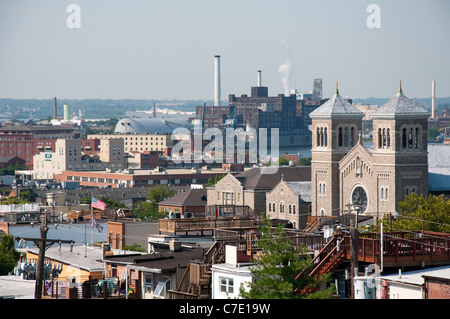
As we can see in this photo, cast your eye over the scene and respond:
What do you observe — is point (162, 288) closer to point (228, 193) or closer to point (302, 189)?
point (302, 189)

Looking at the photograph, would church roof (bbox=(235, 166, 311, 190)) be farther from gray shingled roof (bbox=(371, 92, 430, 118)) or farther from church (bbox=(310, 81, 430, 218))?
gray shingled roof (bbox=(371, 92, 430, 118))

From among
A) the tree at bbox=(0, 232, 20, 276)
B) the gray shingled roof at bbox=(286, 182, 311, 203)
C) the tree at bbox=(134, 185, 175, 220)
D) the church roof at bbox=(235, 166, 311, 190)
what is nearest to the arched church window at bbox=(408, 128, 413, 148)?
the gray shingled roof at bbox=(286, 182, 311, 203)

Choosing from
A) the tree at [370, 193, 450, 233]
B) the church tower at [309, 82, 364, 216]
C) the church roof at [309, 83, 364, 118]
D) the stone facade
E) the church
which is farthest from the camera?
the stone facade

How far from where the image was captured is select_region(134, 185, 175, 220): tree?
323 feet

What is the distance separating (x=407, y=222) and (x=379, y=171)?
2168 cm

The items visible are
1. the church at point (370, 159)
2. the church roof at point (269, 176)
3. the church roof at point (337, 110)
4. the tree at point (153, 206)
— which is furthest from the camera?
the tree at point (153, 206)

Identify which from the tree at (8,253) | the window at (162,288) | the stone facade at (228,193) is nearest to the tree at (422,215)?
the window at (162,288)

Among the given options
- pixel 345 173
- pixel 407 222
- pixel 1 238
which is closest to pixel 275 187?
pixel 345 173

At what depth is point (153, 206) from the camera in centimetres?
11456

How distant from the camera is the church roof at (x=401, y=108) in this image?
2852 inches

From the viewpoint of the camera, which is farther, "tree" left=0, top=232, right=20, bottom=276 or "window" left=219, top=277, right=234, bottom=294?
"tree" left=0, top=232, right=20, bottom=276

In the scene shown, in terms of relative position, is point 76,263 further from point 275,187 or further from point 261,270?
point 275,187

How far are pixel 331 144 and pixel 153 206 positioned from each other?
37987 millimetres

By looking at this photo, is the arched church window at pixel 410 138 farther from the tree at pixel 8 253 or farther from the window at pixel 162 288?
the window at pixel 162 288
